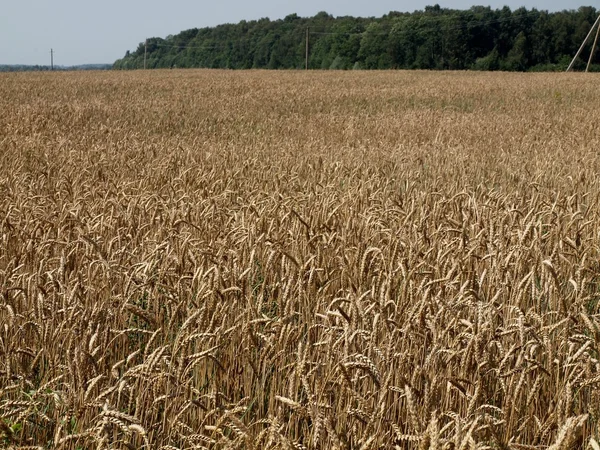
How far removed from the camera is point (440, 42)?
7125 cm

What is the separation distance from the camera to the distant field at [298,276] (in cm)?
Result: 208

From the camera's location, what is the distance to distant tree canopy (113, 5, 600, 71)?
66.2m

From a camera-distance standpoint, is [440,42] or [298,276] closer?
[298,276]

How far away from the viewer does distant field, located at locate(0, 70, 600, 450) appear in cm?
208

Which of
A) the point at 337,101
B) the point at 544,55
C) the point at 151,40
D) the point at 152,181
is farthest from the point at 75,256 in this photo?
the point at 151,40

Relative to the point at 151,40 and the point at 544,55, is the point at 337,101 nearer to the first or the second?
the point at 544,55

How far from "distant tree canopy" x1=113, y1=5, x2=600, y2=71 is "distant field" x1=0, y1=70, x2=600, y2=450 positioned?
49.8 metres

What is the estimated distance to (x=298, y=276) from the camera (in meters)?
3.20

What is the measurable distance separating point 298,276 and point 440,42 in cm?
7176

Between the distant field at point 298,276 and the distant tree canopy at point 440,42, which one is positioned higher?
the distant tree canopy at point 440,42

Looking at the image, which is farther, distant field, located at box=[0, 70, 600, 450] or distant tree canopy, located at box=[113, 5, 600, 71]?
distant tree canopy, located at box=[113, 5, 600, 71]

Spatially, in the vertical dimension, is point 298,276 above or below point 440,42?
below

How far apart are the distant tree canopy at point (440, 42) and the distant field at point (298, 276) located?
49.8 meters

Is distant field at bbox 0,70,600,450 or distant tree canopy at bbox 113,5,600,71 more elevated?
distant tree canopy at bbox 113,5,600,71
